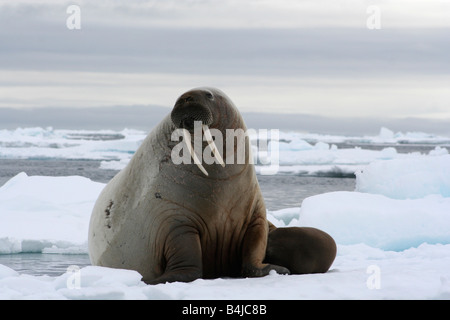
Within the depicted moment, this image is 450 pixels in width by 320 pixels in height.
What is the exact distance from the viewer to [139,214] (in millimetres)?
5488

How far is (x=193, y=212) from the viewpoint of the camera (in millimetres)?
5262

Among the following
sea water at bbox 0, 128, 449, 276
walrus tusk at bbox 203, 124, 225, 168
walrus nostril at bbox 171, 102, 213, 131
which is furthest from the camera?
sea water at bbox 0, 128, 449, 276

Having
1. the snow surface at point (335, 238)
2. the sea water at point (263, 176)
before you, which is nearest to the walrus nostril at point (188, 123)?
the snow surface at point (335, 238)

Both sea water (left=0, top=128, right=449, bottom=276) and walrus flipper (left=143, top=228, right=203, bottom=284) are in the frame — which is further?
sea water (left=0, top=128, right=449, bottom=276)

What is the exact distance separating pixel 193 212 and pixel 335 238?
195 inches

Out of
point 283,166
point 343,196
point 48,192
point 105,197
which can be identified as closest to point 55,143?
point 283,166

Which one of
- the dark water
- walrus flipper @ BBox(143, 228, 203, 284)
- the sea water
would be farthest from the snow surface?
the sea water

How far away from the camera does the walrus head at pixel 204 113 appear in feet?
16.2

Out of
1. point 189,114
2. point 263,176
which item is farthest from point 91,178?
point 189,114

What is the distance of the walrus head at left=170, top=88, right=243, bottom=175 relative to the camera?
4945 millimetres

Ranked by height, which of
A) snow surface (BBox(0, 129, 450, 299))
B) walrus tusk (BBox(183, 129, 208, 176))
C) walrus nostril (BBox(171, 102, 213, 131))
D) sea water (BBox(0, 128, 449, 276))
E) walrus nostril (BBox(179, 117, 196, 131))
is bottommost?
sea water (BBox(0, 128, 449, 276))

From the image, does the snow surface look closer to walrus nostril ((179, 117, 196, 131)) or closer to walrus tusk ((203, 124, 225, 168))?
walrus tusk ((203, 124, 225, 168))

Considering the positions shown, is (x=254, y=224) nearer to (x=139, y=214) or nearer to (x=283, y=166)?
(x=139, y=214)

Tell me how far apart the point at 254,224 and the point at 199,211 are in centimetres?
51
